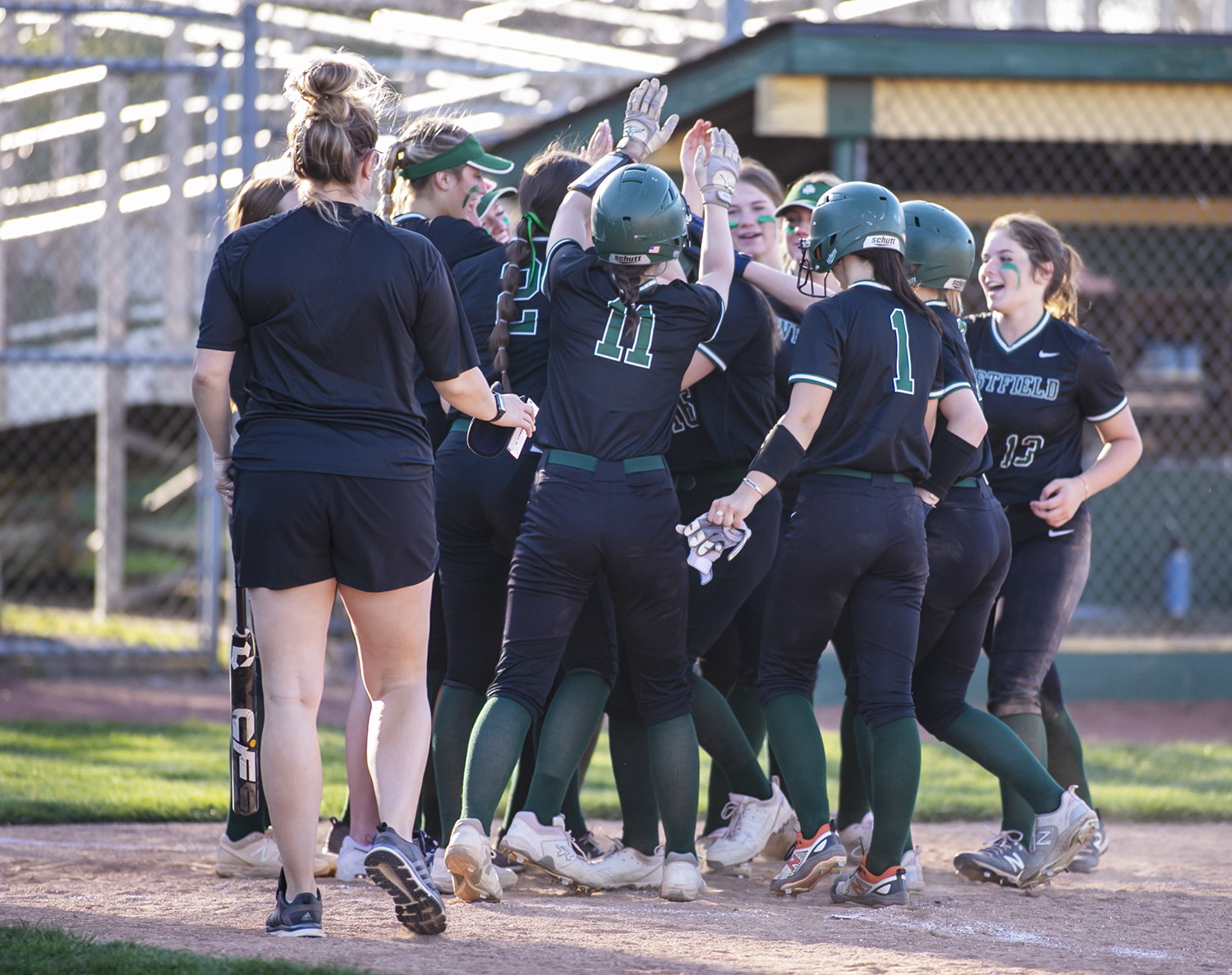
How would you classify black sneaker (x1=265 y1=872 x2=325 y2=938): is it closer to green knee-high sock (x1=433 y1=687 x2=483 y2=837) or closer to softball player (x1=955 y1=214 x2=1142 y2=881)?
green knee-high sock (x1=433 y1=687 x2=483 y2=837)

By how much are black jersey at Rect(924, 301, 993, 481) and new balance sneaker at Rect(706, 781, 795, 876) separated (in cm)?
119

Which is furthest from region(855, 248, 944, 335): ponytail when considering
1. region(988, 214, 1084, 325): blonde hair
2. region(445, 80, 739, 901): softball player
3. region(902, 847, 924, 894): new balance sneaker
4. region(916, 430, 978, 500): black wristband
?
region(902, 847, 924, 894): new balance sneaker

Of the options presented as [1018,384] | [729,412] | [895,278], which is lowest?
[729,412]

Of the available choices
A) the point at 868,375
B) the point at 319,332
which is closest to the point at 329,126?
the point at 319,332

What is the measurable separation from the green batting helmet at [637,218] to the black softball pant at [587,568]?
A: 0.57m

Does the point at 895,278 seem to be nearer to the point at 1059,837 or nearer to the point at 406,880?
the point at 1059,837

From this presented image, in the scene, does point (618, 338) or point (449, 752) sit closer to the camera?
point (618, 338)

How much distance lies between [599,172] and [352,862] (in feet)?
6.87

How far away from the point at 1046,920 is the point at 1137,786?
271 cm

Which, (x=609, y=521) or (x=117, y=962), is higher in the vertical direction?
(x=609, y=521)

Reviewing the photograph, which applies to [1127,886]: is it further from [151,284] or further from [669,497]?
[151,284]

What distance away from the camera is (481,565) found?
4.07 m

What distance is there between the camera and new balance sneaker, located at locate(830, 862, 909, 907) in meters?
3.74

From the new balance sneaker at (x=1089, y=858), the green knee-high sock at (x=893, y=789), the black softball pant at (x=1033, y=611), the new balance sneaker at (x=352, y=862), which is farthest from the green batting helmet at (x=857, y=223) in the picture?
the new balance sneaker at (x=352, y=862)
